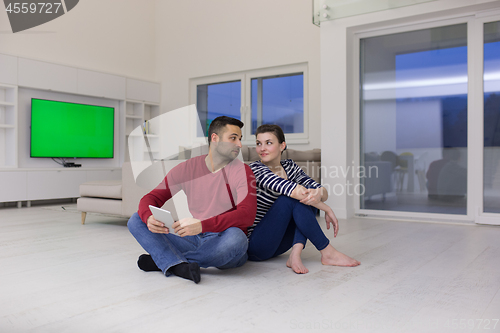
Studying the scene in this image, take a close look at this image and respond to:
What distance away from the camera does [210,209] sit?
1912 mm

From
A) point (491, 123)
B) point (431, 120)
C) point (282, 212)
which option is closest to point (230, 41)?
point (431, 120)

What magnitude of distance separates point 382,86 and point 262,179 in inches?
109

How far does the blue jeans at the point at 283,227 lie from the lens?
2.01m

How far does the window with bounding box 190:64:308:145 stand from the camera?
586 centimetres

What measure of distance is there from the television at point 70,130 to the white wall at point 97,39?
68 centimetres

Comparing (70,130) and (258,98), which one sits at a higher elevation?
(258,98)

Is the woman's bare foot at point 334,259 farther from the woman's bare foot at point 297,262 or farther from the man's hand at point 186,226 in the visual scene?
the man's hand at point 186,226

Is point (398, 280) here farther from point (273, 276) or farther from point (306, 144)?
point (306, 144)

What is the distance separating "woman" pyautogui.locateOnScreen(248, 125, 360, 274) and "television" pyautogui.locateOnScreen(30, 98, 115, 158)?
15.5 ft

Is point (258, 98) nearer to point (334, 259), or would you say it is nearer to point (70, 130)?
point (70, 130)

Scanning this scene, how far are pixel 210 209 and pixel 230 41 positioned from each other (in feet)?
16.4

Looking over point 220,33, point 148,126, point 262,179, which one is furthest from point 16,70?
point 262,179

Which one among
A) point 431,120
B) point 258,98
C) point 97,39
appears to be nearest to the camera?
point 431,120

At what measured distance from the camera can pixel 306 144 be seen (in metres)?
5.72
